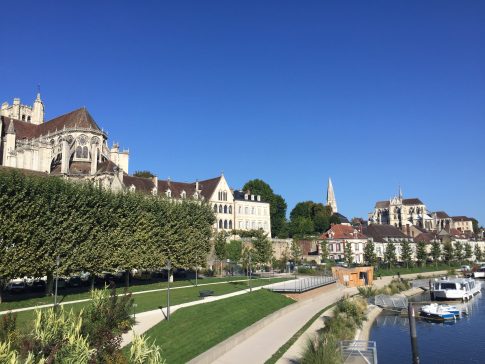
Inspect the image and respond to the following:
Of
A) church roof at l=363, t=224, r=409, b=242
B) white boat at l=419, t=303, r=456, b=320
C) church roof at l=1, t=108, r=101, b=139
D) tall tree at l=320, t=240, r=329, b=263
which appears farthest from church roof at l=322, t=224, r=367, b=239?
church roof at l=1, t=108, r=101, b=139

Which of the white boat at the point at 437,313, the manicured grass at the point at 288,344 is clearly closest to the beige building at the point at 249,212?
the white boat at the point at 437,313

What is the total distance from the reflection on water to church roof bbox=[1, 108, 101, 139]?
2233 inches

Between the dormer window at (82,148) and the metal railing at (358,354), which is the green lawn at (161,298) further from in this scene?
the dormer window at (82,148)

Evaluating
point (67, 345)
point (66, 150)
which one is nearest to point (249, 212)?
point (66, 150)

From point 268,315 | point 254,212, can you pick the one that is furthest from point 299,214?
point 268,315

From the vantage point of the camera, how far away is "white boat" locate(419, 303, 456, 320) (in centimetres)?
4038

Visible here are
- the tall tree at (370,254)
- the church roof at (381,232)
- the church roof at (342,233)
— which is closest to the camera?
the tall tree at (370,254)

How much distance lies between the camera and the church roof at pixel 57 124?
7425 centimetres

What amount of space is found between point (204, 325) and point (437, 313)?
86.4 ft

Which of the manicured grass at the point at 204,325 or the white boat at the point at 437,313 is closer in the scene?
the manicured grass at the point at 204,325

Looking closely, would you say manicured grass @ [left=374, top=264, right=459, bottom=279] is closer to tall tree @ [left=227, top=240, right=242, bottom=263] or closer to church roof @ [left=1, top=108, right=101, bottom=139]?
tall tree @ [left=227, top=240, right=242, bottom=263]

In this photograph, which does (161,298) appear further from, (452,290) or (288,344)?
(452,290)

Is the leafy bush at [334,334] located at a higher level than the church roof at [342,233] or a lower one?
lower

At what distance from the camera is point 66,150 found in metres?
65.4
